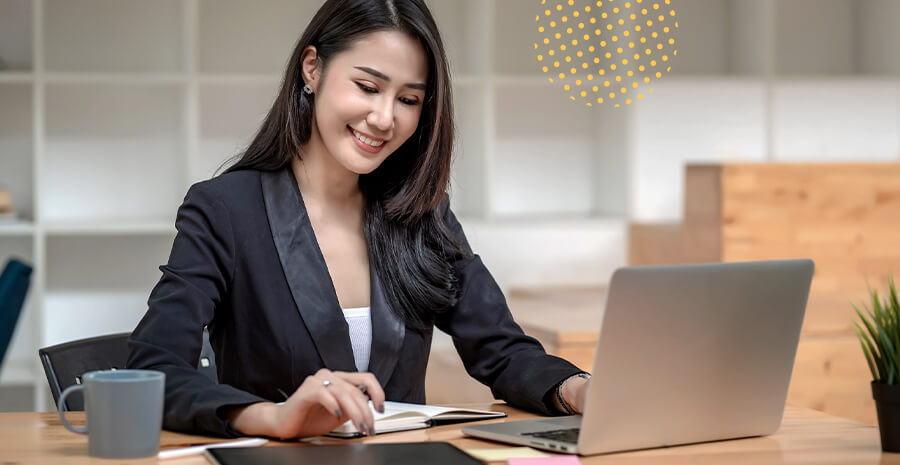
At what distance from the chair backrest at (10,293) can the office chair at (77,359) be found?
1.24 metres

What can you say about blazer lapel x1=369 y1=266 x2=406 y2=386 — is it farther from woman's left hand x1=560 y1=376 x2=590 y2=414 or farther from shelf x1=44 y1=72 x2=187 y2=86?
shelf x1=44 y1=72 x2=187 y2=86

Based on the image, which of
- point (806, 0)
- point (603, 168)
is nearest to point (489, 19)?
point (603, 168)

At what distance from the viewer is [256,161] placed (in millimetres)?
1734

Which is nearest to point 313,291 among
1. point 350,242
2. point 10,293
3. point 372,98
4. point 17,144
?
point 350,242

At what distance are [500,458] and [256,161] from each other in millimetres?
774

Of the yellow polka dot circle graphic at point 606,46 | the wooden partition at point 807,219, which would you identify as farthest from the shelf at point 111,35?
the wooden partition at point 807,219

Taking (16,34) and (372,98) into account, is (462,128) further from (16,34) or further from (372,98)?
(372,98)

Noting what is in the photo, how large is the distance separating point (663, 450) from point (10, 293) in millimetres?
2136

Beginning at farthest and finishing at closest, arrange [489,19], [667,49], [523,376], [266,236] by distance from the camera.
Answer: [667,49]
[489,19]
[266,236]
[523,376]

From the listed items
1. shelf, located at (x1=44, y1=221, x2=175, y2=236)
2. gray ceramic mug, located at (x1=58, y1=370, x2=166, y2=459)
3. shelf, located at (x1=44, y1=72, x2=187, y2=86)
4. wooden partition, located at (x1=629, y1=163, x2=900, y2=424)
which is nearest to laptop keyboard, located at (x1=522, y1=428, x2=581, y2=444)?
gray ceramic mug, located at (x1=58, y1=370, x2=166, y2=459)

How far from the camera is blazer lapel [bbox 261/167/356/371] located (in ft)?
5.31

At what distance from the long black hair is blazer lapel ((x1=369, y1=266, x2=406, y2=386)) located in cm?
1

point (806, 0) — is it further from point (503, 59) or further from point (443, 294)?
point (443, 294)

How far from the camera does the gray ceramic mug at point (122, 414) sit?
1.13m
